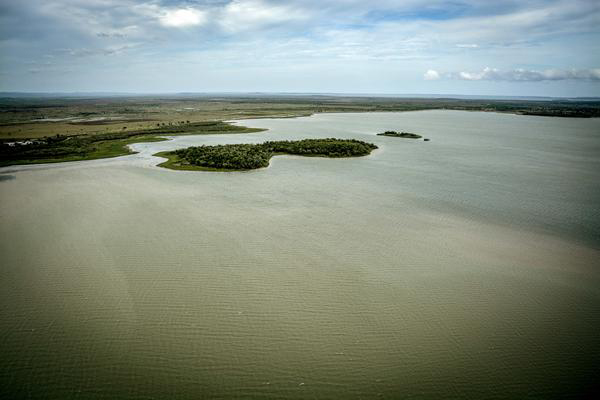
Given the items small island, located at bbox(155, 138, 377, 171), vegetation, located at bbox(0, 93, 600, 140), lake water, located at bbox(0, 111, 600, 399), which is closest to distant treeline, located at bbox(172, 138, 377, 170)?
small island, located at bbox(155, 138, 377, 171)

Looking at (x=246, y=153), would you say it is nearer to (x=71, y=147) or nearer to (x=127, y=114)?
(x=71, y=147)

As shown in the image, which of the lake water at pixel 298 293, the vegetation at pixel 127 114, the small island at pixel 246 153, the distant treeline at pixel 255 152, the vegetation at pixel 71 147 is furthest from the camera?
the vegetation at pixel 127 114

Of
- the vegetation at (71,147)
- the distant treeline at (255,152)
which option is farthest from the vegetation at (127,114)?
A: the distant treeline at (255,152)

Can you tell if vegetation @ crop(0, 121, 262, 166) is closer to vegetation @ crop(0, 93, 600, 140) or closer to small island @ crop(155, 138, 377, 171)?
vegetation @ crop(0, 93, 600, 140)

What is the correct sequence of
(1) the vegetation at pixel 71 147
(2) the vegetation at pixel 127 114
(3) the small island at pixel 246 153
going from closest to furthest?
(3) the small island at pixel 246 153 → (1) the vegetation at pixel 71 147 → (2) the vegetation at pixel 127 114

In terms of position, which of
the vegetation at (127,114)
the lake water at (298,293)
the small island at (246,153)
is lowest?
the lake water at (298,293)

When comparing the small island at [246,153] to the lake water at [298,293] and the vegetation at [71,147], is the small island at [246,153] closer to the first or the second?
the vegetation at [71,147]

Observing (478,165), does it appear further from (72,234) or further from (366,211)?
(72,234)

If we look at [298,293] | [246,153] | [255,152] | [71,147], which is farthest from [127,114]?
[298,293]

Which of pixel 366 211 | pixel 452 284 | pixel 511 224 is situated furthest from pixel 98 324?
pixel 511 224
